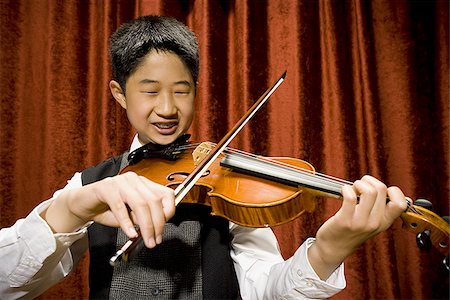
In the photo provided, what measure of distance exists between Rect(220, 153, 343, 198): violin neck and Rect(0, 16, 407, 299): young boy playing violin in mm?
41

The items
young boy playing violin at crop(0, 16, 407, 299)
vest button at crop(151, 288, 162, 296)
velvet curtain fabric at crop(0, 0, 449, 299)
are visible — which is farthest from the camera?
velvet curtain fabric at crop(0, 0, 449, 299)

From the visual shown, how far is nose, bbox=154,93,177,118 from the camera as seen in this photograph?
0.76m

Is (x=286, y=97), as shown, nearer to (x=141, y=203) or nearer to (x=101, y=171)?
(x=101, y=171)

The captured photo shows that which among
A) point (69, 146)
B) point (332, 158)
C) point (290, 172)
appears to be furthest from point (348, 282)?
point (69, 146)

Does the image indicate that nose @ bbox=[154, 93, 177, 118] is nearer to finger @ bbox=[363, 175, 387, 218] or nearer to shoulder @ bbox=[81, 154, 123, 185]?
shoulder @ bbox=[81, 154, 123, 185]

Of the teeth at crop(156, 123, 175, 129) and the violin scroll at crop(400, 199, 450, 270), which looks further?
the teeth at crop(156, 123, 175, 129)

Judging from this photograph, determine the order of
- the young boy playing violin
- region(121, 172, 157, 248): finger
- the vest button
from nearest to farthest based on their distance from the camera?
region(121, 172, 157, 248): finger
the young boy playing violin
the vest button

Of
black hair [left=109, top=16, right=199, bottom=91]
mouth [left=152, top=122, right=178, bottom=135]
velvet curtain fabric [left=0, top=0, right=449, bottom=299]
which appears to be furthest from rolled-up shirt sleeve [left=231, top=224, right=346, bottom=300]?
velvet curtain fabric [left=0, top=0, right=449, bottom=299]

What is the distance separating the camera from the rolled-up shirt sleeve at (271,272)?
2.06 feet

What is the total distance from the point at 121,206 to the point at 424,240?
418mm

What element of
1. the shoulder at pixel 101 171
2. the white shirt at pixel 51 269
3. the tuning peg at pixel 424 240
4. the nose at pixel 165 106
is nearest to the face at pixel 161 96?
the nose at pixel 165 106

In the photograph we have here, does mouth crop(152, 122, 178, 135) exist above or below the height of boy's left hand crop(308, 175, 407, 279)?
above

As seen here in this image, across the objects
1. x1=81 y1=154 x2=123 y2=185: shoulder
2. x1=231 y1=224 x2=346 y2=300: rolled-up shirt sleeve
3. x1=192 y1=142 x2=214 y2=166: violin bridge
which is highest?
x1=192 y1=142 x2=214 y2=166: violin bridge

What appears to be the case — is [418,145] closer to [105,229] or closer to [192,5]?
[192,5]
